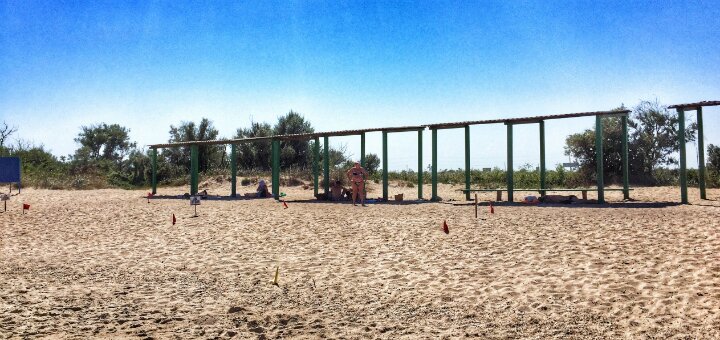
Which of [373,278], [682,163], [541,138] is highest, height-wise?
[541,138]

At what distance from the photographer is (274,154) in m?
17.8

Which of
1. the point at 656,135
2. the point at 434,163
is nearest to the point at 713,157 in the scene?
the point at 656,135

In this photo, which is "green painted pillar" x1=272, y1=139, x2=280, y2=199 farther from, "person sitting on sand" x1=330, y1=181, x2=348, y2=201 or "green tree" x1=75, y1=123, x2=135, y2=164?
"green tree" x1=75, y1=123, x2=135, y2=164

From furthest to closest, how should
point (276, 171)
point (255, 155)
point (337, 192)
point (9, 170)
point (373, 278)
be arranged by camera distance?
point (255, 155) → point (9, 170) → point (276, 171) → point (337, 192) → point (373, 278)

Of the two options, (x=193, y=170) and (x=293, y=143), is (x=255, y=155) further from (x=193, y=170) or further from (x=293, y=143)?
(x=193, y=170)

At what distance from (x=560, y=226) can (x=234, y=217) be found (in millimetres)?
6897

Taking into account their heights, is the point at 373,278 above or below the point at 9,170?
below

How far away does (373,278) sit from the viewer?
6.07m

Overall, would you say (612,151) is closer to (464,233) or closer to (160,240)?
(464,233)

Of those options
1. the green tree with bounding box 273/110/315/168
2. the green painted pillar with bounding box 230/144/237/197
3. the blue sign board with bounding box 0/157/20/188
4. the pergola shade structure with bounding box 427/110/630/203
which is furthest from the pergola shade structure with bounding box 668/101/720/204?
the blue sign board with bounding box 0/157/20/188

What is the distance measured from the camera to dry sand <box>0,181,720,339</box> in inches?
176

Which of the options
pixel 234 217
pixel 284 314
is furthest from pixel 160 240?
pixel 284 314

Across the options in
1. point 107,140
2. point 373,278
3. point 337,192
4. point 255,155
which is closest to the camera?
point 373,278

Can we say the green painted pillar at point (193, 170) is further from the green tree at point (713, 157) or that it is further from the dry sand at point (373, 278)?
the green tree at point (713, 157)
